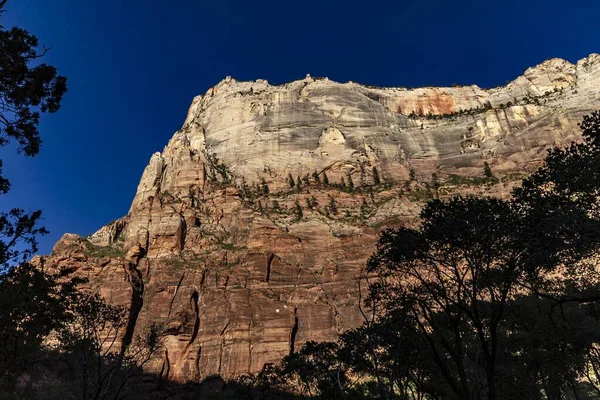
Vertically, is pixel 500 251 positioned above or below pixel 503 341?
above

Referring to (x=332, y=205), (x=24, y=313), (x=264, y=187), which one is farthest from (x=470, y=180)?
(x=24, y=313)

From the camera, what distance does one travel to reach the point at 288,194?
308ft

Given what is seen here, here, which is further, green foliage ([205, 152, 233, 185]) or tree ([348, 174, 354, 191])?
green foliage ([205, 152, 233, 185])

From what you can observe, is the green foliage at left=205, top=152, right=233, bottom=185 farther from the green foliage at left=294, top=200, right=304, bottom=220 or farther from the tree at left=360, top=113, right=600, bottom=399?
the tree at left=360, top=113, right=600, bottom=399

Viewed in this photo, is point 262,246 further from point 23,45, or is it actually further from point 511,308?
point 23,45

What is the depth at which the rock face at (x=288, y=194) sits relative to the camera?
65375 mm

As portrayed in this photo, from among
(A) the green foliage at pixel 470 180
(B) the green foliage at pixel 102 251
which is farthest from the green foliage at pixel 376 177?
(B) the green foliage at pixel 102 251

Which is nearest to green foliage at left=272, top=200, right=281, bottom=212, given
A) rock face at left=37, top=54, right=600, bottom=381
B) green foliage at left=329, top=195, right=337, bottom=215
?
rock face at left=37, top=54, right=600, bottom=381

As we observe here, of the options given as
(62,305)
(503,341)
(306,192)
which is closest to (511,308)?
(503,341)

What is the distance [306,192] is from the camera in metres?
93.2

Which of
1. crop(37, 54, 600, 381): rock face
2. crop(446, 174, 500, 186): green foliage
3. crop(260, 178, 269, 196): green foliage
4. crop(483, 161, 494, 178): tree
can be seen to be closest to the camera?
crop(37, 54, 600, 381): rock face

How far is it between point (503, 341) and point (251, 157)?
81.2 meters

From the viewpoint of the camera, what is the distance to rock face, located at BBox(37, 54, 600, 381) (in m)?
65.4

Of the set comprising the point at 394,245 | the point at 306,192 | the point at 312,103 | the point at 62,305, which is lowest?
the point at 62,305
